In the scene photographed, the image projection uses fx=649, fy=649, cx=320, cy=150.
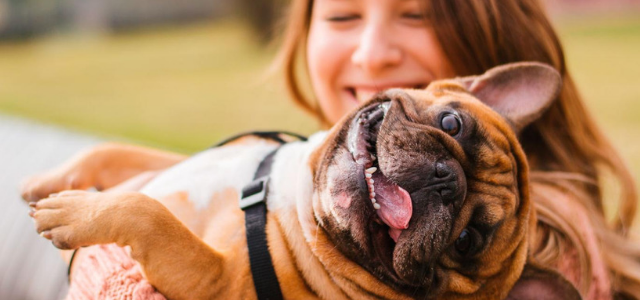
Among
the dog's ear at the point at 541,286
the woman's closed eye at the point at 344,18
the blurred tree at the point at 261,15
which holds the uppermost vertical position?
the woman's closed eye at the point at 344,18

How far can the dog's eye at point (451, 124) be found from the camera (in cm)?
229

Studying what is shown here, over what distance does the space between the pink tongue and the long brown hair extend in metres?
0.90

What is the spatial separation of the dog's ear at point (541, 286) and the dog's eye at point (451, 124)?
570 mm

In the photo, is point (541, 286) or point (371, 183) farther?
point (541, 286)

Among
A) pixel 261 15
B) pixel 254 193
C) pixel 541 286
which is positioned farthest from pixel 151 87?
pixel 541 286

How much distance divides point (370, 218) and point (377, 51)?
1.07 metres

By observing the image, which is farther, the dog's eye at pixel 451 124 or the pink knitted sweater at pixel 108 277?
the dog's eye at pixel 451 124

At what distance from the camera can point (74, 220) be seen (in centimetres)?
212

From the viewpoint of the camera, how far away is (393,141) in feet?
6.99

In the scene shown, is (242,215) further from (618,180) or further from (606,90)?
(606,90)

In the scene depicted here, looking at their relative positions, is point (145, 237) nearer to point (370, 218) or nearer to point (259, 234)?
point (259, 234)

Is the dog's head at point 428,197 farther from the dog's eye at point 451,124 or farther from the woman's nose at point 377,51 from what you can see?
the woman's nose at point 377,51

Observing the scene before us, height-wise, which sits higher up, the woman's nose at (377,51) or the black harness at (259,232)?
the woman's nose at (377,51)

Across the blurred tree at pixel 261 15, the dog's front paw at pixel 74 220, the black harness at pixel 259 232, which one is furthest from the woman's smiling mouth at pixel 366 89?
the blurred tree at pixel 261 15
